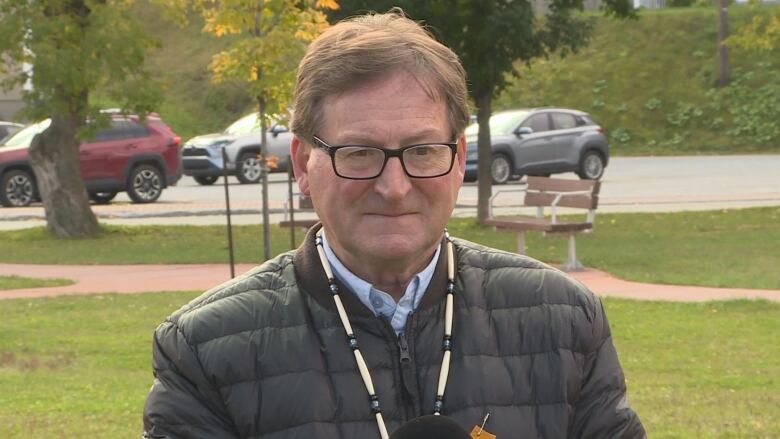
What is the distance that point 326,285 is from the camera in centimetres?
255

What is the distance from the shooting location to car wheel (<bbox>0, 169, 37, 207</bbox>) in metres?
27.2

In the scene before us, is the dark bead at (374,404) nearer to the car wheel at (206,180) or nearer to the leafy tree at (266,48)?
the leafy tree at (266,48)

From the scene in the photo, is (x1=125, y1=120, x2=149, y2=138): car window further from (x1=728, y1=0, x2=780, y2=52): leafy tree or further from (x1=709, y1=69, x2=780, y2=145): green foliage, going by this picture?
(x1=709, y1=69, x2=780, y2=145): green foliage

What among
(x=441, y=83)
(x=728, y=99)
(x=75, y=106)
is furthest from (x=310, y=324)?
(x=728, y=99)

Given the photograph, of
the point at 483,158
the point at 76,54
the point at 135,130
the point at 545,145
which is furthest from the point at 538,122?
the point at 76,54

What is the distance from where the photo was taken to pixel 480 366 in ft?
8.12

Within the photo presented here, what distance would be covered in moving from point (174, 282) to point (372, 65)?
12.9 meters

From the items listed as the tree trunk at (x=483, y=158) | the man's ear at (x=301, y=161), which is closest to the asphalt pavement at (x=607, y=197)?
the tree trunk at (x=483, y=158)

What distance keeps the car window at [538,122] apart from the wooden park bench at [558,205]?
1395 cm

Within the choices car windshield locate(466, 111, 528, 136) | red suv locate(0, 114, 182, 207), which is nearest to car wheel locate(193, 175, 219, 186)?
red suv locate(0, 114, 182, 207)

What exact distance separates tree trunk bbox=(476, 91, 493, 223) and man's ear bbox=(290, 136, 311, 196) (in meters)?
18.0

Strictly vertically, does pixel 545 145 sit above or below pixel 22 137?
below

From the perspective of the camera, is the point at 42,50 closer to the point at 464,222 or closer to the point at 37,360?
the point at 464,222

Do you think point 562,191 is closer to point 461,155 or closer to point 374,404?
point 461,155
